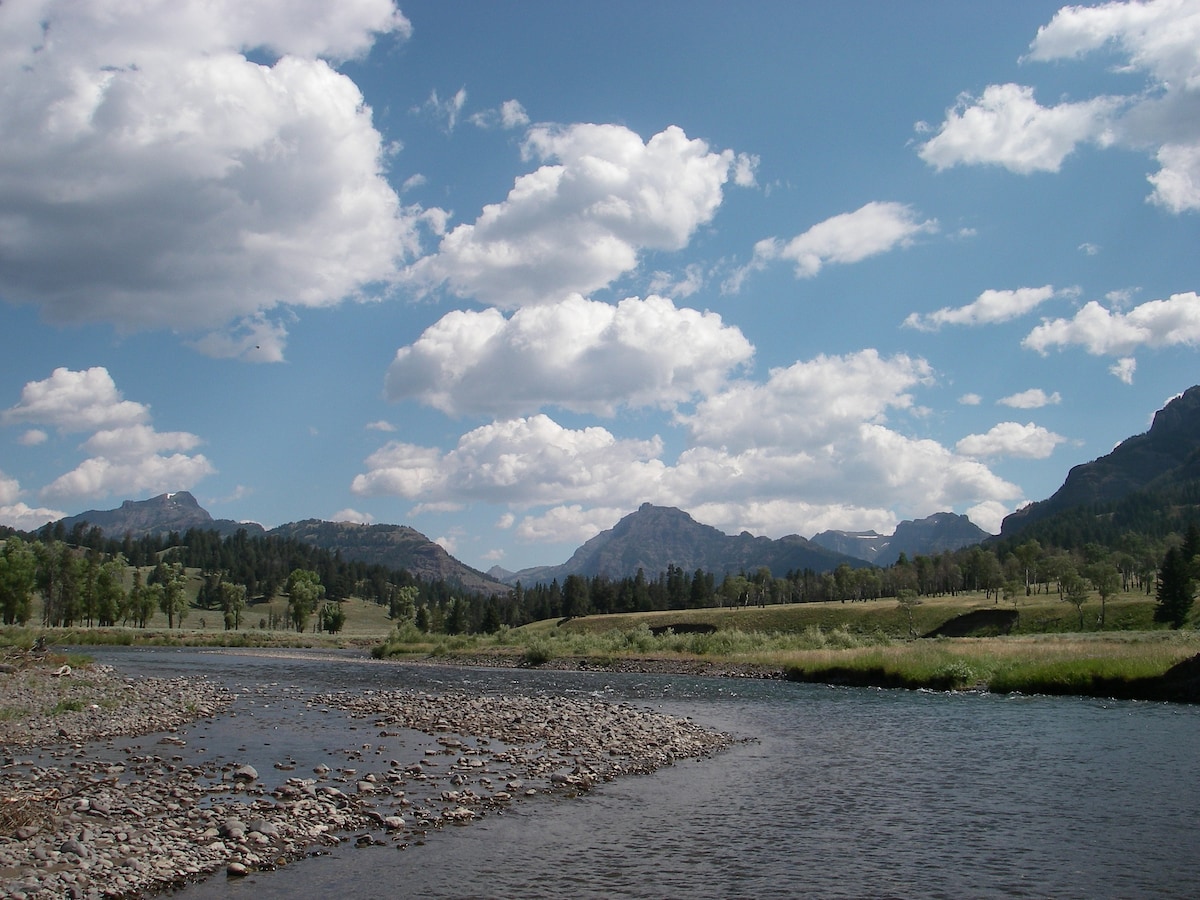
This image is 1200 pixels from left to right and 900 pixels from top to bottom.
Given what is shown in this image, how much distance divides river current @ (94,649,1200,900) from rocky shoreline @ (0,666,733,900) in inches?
37.7

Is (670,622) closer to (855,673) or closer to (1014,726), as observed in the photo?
(855,673)

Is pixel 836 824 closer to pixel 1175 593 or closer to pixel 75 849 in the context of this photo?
pixel 75 849

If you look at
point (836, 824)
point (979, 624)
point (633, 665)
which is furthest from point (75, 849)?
point (979, 624)

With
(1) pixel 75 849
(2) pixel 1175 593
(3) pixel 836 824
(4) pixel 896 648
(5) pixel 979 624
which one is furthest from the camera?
(5) pixel 979 624

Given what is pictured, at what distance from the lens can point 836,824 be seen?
19.0 meters

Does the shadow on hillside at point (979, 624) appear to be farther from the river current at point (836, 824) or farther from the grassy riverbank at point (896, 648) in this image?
the river current at point (836, 824)

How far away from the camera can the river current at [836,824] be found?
14.6 m

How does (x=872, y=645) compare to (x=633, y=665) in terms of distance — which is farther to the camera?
(x=872, y=645)

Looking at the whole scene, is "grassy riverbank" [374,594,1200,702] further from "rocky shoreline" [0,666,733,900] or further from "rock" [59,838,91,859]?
"rock" [59,838,91,859]

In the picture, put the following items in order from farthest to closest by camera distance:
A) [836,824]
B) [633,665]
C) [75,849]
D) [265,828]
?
[633,665]
[836,824]
[265,828]
[75,849]

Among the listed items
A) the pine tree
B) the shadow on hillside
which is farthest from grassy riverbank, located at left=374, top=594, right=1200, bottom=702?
the pine tree

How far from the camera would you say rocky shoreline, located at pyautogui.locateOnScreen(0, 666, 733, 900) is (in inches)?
565

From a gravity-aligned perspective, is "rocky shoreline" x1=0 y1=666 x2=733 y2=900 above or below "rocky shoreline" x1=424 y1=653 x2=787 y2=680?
above

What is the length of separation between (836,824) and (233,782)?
1553cm
